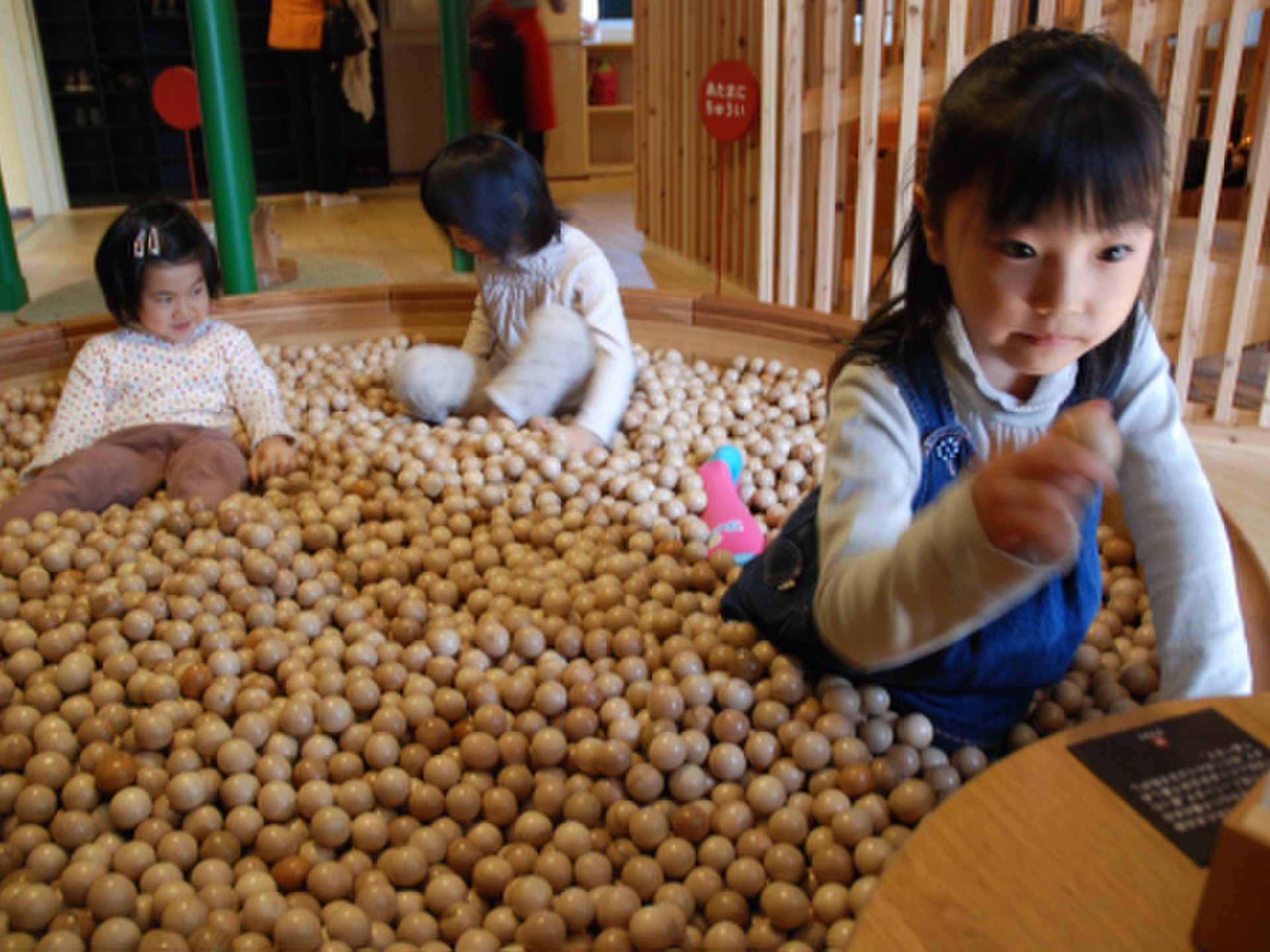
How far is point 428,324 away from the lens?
2379mm

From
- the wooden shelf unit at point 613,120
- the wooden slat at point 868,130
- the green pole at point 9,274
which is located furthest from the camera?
the wooden shelf unit at point 613,120


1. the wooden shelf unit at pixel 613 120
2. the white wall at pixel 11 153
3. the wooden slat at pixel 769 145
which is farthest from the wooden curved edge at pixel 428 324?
the wooden shelf unit at pixel 613 120

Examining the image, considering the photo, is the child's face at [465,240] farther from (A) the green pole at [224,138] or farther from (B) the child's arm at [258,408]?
(A) the green pole at [224,138]

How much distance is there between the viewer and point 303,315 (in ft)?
7.61

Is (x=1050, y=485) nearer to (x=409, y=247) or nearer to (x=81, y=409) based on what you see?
(x=81, y=409)

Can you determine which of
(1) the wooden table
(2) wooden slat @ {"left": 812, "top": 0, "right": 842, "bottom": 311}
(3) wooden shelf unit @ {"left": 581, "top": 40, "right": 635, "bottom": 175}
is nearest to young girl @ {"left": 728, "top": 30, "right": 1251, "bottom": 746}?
(1) the wooden table

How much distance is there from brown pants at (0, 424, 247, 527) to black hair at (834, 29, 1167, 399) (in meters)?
1.21

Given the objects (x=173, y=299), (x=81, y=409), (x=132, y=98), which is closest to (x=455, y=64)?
(x=173, y=299)

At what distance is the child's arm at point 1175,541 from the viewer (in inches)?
39.2

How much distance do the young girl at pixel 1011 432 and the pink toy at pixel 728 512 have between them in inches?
12.9

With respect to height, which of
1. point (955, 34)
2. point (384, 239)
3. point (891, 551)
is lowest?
point (384, 239)

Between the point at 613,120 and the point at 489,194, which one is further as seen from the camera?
the point at 613,120

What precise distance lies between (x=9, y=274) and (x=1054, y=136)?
3.10 meters

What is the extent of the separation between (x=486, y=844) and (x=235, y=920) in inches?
9.2
